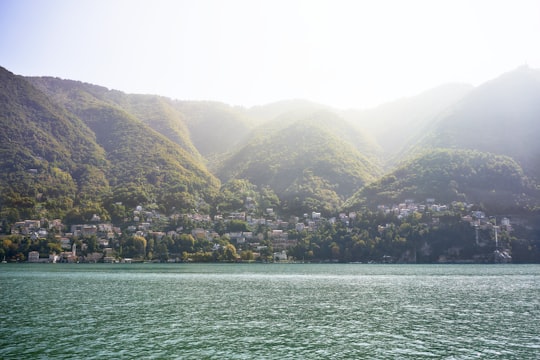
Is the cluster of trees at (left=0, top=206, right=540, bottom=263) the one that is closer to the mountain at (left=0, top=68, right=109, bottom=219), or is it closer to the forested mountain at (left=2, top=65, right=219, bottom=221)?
the forested mountain at (left=2, top=65, right=219, bottom=221)

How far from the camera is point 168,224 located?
147250 mm

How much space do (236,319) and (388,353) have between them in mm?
13582

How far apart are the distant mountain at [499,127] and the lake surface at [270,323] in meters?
116

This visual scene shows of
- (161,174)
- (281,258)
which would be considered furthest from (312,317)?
(161,174)

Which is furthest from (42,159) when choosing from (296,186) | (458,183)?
(458,183)

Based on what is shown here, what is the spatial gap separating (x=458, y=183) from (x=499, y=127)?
49.8 metres

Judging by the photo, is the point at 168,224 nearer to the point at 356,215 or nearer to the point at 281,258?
the point at 281,258

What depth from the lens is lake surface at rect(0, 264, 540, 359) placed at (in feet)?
81.8

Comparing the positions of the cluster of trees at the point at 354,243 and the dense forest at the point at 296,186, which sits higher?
the dense forest at the point at 296,186

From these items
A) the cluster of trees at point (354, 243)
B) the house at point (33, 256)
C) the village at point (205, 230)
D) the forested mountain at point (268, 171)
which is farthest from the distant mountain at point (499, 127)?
the house at point (33, 256)

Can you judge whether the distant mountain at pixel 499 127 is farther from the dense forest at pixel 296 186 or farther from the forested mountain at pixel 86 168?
the forested mountain at pixel 86 168

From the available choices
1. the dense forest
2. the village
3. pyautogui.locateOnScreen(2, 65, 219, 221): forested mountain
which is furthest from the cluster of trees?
pyautogui.locateOnScreen(2, 65, 219, 221): forested mountain

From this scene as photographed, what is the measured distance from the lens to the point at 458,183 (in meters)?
138

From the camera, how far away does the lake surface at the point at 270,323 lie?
24938 mm
